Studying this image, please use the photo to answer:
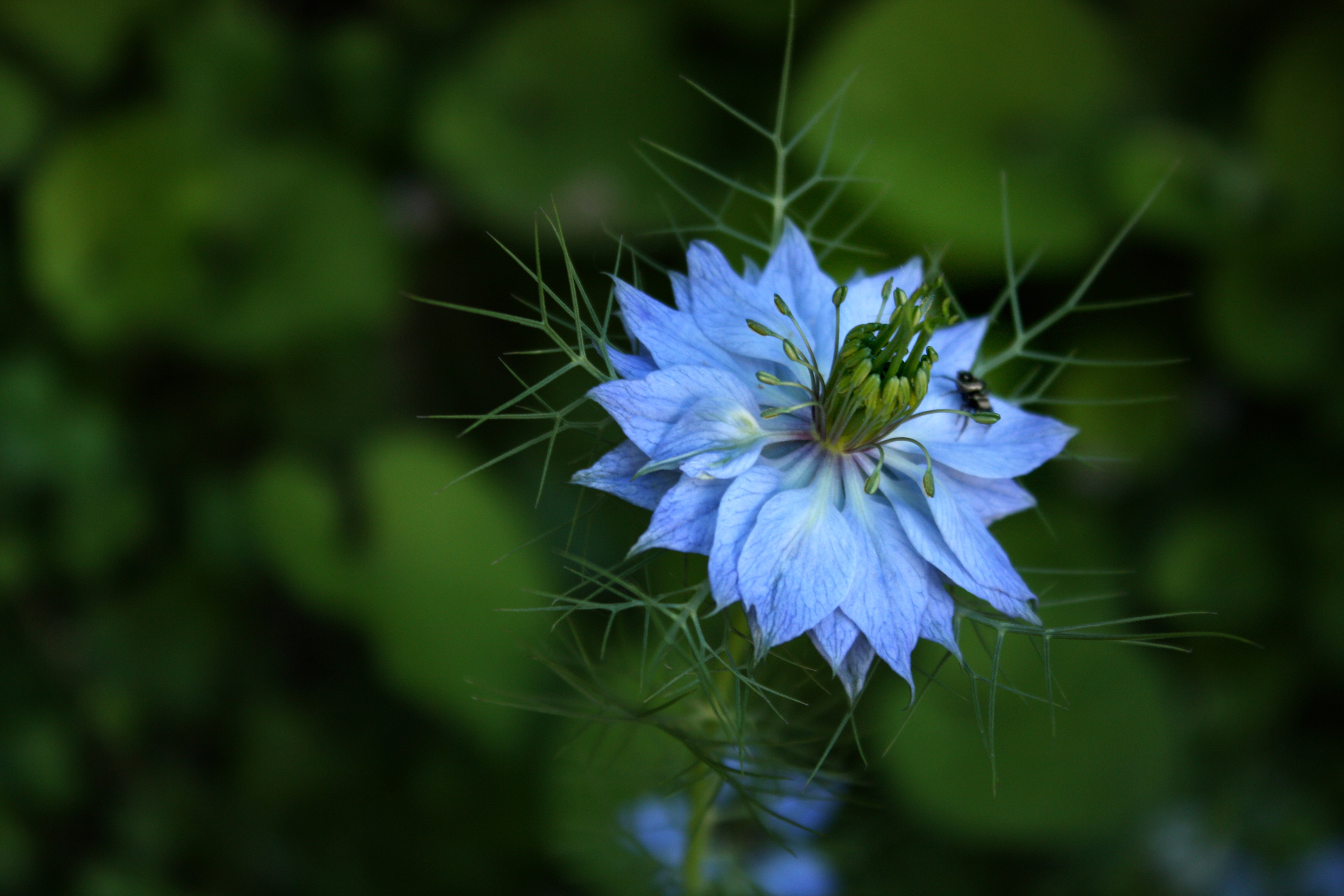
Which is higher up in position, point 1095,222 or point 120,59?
point 120,59

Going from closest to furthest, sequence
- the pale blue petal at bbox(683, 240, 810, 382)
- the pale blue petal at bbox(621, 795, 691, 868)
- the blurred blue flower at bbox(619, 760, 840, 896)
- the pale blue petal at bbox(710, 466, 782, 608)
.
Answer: the pale blue petal at bbox(710, 466, 782, 608), the pale blue petal at bbox(683, 240, 810, 382), the blurred blue flower at bbox(619, 760, 840, 896), the pale blue petal at bbox(621, 795, 691, 868)

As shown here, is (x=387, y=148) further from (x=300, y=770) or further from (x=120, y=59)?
(x=300, y=770)

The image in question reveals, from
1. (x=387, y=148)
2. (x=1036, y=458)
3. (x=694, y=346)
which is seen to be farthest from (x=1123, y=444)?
(x=387, y=148)

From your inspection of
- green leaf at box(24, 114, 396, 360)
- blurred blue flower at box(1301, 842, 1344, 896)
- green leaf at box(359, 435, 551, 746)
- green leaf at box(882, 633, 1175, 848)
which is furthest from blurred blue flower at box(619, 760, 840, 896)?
green leaf at box(24, 114, 396, 360)

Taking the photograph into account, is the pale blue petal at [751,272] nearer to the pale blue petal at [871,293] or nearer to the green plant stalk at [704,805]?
the pale blue petal at [871,293]

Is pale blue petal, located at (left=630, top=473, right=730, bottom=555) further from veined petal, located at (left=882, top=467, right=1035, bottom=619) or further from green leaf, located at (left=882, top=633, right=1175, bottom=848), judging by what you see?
green leaf, located at (left=882, top=633, right=1175, bottom=848)

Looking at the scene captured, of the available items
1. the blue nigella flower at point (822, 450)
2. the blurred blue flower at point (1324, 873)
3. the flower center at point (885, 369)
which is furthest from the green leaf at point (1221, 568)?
the flower center at point (885, 369)
